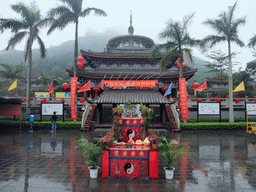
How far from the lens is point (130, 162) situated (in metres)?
4.98

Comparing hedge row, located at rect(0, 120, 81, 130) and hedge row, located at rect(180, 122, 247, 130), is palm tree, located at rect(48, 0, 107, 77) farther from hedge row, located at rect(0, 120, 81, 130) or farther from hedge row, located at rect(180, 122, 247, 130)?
hedge row, located at rect(180, 122, 247, 130)

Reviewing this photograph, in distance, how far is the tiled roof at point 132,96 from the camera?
1319 centimetres

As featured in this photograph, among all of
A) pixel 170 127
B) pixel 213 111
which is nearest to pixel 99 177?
pixel 170 127

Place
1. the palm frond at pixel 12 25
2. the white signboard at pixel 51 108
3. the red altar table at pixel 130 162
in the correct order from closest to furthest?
the red altar table at pixel 130 162
the white signboard at pixel 51 108
the palm frond at pixel 12 25

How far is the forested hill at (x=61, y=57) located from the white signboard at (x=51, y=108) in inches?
1419

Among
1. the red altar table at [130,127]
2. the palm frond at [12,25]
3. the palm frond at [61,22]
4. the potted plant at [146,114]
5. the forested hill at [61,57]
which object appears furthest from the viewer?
the forested hill at [61,57]

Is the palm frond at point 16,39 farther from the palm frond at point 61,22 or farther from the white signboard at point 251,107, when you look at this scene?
the white signboard at point 251,107

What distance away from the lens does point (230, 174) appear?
563 cm

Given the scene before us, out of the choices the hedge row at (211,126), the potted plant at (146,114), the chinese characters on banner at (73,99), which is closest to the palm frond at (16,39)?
the chinese characters on banner at (73,99)

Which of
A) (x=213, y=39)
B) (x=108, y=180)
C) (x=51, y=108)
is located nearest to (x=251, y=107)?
(x=213, y=39)

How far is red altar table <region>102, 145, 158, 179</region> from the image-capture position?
16.2ft

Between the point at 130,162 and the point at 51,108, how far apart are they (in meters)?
13.6

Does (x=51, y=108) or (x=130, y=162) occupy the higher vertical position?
(x=51, y=108)

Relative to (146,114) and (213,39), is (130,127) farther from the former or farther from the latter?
(213,39)
